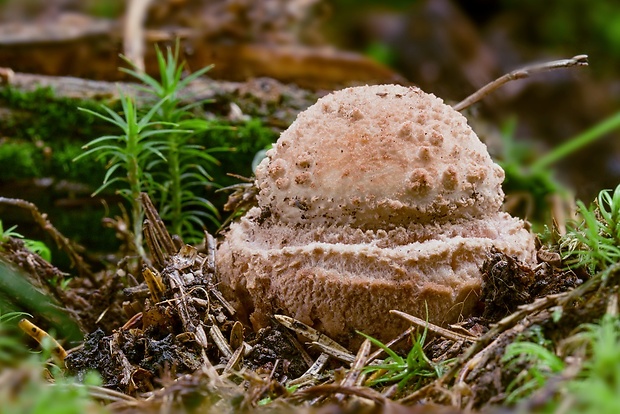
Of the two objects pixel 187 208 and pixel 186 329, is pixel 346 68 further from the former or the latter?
pixel 186 329

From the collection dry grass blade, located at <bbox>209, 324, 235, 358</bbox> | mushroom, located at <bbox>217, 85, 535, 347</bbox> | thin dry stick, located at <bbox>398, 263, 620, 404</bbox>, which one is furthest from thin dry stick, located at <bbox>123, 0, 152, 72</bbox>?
thin dry stick, located at <bbox>398, 263, 620, 404</bbox>

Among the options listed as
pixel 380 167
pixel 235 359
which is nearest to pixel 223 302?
pixel 235 359

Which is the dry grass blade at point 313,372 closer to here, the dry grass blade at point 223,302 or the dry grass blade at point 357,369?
the dry grass blade at point 357,369

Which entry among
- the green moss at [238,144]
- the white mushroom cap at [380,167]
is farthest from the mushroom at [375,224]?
the green moss at [238,144]

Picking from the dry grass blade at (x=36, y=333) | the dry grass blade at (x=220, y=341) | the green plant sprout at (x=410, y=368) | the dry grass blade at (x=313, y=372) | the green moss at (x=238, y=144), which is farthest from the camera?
the green moss at (x=238, y=144)

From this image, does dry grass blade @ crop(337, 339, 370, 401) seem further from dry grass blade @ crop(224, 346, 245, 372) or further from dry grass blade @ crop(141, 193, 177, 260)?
dry grass blade @ crop(141, 193, 177, 260)

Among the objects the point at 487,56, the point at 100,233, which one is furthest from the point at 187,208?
the point at 487,56
